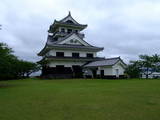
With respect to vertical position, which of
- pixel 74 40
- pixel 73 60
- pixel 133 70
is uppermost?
pixel 74 40

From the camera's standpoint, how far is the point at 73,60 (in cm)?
2736

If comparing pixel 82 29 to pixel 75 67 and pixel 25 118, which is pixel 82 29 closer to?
pixel 75 67

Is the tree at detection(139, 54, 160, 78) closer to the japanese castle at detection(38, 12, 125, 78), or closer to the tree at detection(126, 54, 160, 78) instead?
the tree at detection(126, 54, 160, 78)

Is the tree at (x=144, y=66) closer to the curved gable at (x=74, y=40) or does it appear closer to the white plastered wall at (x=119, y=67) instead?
the white plastered wall at (x=119, y=67)

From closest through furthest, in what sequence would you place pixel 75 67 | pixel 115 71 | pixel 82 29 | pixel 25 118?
1. pixel 25 118
2. pixel 115 71
3. pixel 75 67
4. pixel 82 29

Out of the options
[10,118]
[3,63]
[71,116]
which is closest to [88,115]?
[71,116]

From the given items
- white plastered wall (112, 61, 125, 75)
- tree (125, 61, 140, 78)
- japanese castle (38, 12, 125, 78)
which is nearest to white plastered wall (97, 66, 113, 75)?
japanese castle (38, 12, 125, 78)

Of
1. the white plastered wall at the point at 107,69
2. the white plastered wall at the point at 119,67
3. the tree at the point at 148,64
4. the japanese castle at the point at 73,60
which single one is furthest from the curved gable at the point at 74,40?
the tree at the point at 148,64

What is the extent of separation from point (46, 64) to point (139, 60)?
46.7 ft

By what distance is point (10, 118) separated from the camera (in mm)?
4652

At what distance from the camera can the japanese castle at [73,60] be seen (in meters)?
24.6

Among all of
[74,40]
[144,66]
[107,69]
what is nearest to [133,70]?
[144,66]

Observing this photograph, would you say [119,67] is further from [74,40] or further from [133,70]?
[74,40]

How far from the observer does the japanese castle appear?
24.6 metres
